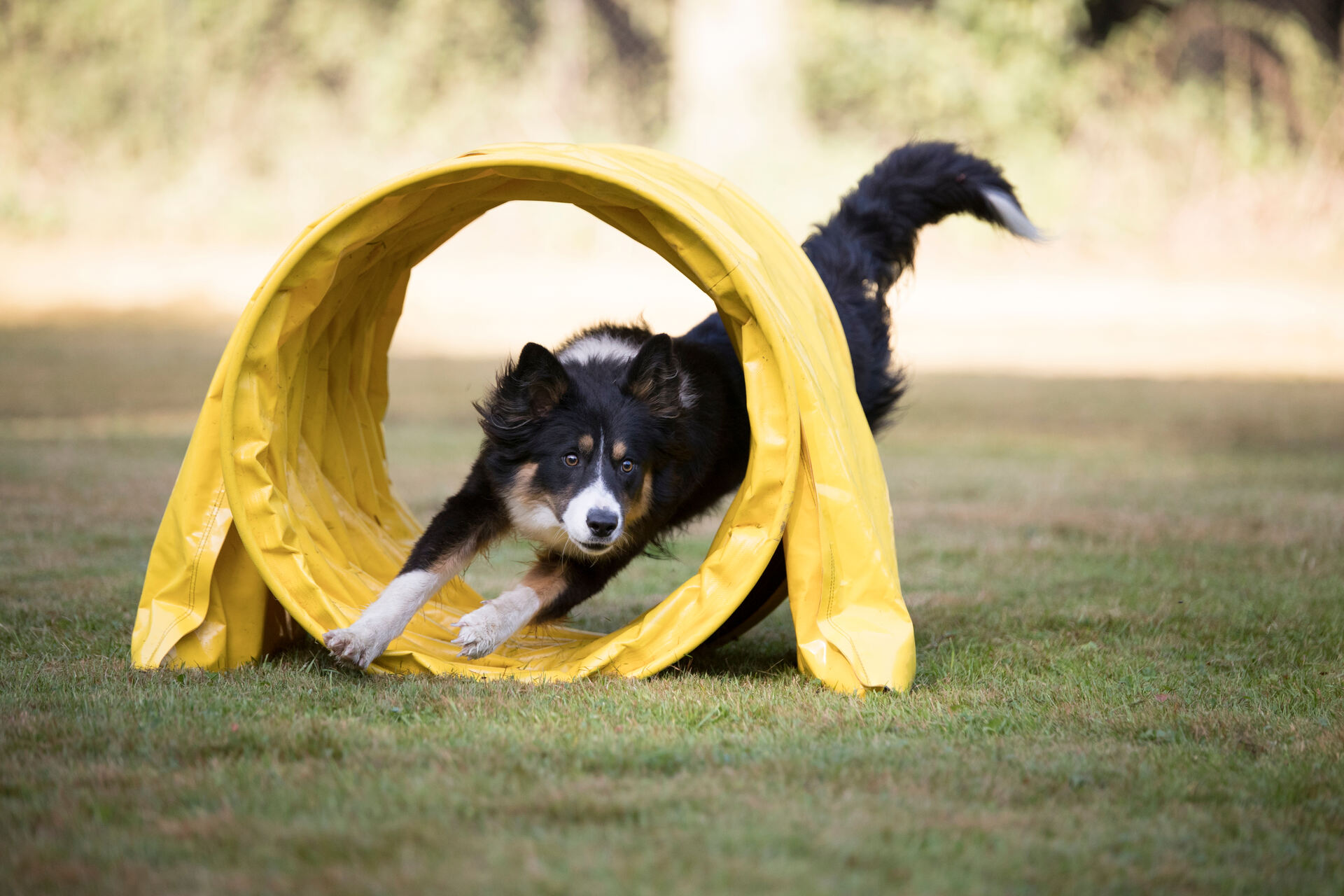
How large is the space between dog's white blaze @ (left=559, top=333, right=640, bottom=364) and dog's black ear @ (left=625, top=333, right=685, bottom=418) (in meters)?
0.30

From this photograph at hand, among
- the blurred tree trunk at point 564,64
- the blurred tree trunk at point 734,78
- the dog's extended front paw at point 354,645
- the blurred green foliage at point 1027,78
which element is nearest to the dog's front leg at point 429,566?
the dog's extended front paw at point 354,645

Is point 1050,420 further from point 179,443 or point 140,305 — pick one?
point 140,305

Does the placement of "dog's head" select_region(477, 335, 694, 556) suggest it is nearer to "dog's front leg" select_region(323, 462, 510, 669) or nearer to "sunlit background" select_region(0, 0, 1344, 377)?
"dog's front leg" select_region(323, 462, 510, 669)

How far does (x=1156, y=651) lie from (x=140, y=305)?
512 inches

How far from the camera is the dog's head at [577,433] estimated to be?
4.18 metres

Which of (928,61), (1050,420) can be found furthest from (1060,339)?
(928,61)

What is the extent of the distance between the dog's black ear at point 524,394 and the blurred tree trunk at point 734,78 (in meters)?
12.8

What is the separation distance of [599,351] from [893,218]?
5.33ft

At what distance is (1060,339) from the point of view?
14836mm

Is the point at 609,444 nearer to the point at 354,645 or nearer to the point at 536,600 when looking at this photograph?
the point at 536,600

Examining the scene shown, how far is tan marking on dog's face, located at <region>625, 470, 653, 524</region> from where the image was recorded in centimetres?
434

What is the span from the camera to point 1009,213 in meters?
5.52

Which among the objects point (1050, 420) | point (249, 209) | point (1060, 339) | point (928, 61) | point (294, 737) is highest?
point (928, 61)

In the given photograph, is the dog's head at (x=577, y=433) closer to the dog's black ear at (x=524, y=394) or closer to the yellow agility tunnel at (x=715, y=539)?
the dog's black ear at (x=524, y=394)
